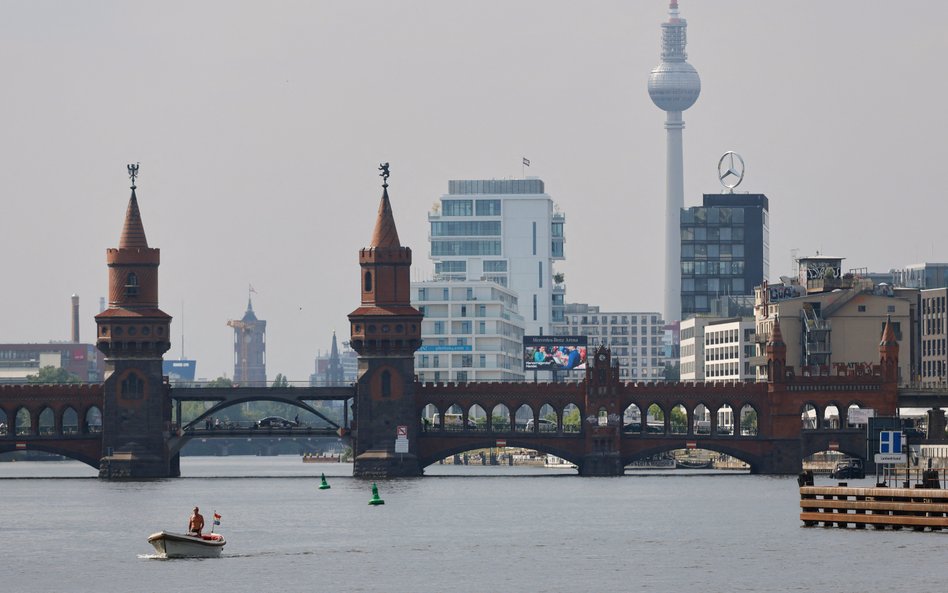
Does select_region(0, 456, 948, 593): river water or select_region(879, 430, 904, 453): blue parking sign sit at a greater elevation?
select_region(879, 430, 904, 453): blue parking sign

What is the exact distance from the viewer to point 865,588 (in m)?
102

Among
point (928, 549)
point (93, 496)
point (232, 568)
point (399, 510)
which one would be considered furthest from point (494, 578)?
point (93, 496)

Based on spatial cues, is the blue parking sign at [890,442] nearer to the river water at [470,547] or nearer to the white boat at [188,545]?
the river water at [470,547]

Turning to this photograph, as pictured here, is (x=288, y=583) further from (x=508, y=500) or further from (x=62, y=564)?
(x=508, y=500)

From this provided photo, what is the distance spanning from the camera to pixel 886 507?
Result: 126 meters

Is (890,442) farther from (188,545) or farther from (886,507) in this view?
(188,545)

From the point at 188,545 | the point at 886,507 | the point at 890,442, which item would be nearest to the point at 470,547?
the point at 188,545

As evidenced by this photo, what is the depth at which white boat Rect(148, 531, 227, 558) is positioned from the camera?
4673 inches

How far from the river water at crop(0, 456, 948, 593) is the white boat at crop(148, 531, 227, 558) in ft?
2.56

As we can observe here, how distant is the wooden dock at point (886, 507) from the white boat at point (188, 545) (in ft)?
108

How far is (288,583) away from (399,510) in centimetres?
5437

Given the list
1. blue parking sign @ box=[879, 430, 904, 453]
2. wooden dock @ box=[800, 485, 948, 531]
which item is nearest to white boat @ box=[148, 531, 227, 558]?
wooden dock @ box=[800, 485, 948, 531]

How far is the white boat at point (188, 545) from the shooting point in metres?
119

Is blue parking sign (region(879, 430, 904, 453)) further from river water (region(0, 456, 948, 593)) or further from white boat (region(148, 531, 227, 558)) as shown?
white boat (region(148, 531, 227, 558))
